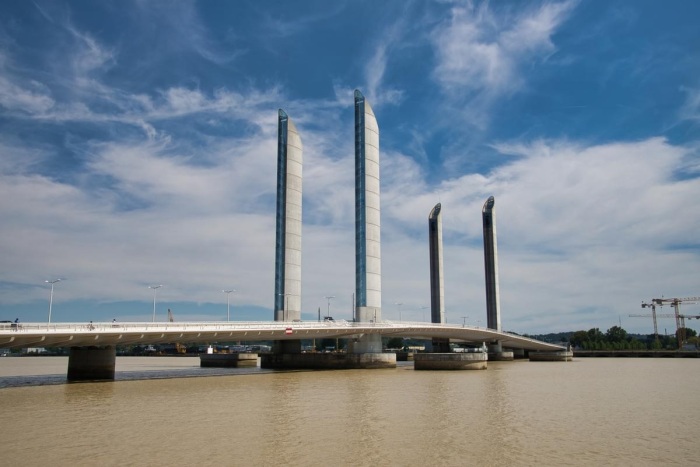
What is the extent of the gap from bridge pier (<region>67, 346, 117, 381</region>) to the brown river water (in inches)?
336

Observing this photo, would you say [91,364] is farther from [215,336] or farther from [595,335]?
[595,335]

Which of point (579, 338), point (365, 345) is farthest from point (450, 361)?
point (579, 338)

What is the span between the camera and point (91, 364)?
173 ft

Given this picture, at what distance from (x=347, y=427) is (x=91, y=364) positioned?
35.3m

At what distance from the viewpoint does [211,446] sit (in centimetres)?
2122

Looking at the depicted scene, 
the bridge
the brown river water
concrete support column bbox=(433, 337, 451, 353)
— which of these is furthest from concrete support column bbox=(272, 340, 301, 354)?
concrete support column bbox=(433, 337, 451, 353)

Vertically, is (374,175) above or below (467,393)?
above

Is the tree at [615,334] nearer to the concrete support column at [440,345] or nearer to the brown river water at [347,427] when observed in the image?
the concrete support column at [440,345]

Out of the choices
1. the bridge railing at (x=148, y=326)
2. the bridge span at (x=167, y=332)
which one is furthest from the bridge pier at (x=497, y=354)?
the bridge railing at (x=148, y=326)

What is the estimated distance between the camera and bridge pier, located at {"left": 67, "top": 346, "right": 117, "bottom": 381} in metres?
52.7

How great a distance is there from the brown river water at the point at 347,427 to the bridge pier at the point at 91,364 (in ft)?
28.0

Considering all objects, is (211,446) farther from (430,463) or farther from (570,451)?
(570,451)

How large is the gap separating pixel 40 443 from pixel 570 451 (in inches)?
747

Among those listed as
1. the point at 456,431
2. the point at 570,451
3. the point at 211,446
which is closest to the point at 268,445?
the point at 211,446
